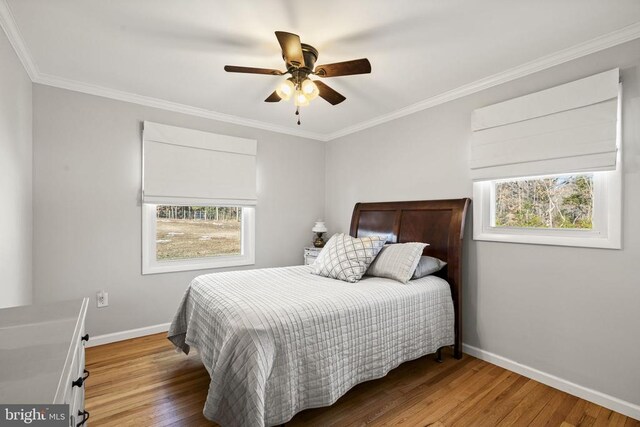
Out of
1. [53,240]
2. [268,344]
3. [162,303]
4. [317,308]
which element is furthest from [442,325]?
[53,240]

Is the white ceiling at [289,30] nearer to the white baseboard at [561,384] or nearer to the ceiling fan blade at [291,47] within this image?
the ceiling fan blade at [291,47]

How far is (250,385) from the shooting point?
1.49m

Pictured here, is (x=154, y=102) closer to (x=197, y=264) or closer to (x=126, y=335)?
(x=197, y=264)

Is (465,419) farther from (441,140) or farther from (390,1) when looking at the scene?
(390,1)

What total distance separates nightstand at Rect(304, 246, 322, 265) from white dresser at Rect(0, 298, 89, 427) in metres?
2.75

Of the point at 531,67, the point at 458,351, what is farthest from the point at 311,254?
the point at 531,67

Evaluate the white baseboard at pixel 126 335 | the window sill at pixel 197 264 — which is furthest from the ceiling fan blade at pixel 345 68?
the white baseboard at pixel 126 335

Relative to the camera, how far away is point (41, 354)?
89cm

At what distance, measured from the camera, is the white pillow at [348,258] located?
2549 mm

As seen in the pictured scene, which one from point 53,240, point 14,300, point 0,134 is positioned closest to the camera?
point 0,134

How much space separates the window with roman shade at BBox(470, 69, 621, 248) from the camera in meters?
2.00

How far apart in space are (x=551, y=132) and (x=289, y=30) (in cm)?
201

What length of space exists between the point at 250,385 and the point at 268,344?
0.66 ft

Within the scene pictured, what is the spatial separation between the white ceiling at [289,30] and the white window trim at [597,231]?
3.23ft
